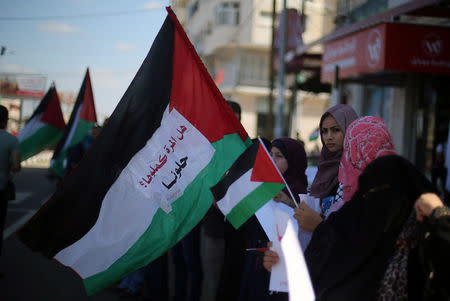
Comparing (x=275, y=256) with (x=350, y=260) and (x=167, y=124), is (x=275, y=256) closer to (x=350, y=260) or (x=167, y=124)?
(x=350, y=260)

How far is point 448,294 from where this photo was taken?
A: 226 cm

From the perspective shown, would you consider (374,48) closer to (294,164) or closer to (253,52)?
(294,164)

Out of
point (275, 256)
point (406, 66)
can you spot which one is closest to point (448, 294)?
point (275, 256)

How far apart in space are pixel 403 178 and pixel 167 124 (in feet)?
5.17

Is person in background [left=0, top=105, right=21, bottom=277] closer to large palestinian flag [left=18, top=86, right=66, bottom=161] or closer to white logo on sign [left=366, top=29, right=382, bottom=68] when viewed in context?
large palestinian flag [left=18, top=86, right=66, bottom=161]

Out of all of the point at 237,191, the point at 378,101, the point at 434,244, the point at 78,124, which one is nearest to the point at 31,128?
the point at 78,124

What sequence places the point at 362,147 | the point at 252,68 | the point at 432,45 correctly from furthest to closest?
1. the point at 252,68
2. the point at 432,45
3. the point at 362,147

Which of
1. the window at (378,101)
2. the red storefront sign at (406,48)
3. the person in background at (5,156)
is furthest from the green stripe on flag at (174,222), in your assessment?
the window at (378,101)

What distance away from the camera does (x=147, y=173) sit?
332 cm

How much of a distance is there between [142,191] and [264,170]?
34.4 inches

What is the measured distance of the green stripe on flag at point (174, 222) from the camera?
128 inches

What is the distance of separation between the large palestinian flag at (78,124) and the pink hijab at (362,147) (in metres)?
5.15

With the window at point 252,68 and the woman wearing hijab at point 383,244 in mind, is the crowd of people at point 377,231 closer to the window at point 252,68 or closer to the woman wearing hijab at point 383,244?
the woman wearing hijab at point 383,244

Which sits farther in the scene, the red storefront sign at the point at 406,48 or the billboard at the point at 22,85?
the billboard at the point at 22,85
